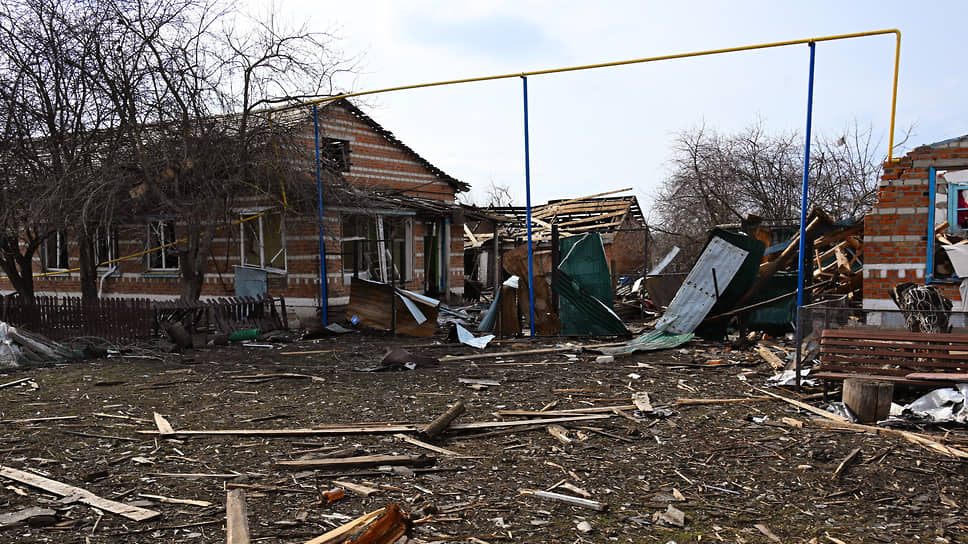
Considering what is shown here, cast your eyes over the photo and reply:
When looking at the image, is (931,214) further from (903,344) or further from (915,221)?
(903,344)

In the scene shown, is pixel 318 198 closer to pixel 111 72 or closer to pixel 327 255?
pixel 327 255

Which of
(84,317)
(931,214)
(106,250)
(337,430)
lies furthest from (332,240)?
(931,214)

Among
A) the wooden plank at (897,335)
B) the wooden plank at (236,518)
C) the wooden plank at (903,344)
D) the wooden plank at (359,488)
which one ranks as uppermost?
the wooden plank at (897,335)

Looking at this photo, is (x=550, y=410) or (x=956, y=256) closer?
(x=550, y=410)

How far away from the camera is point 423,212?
20734mm

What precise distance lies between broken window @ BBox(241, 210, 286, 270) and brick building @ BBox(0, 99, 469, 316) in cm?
3

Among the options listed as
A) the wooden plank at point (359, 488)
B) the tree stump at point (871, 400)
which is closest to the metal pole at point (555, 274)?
the tree stump at point (871, 400)

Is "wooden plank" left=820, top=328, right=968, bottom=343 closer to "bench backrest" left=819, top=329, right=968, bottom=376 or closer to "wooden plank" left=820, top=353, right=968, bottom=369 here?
"bench backrest" left=819, top=329, right=968, bottom=376

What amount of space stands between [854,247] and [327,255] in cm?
1263

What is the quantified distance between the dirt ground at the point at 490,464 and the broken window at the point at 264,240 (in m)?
8.33

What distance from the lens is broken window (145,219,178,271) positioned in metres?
19.8

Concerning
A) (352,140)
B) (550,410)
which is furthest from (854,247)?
(352,140)

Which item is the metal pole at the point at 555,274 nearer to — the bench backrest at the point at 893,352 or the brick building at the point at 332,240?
the brick building at the point at 332,240

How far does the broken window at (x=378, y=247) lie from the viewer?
19.0 meters
